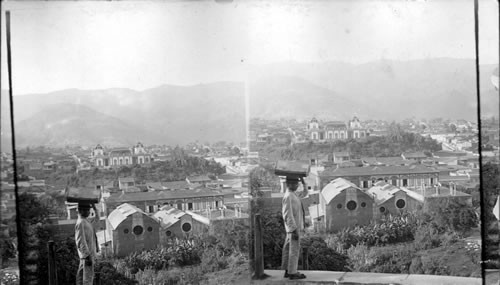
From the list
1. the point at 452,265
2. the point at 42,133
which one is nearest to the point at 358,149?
the point at 452,265

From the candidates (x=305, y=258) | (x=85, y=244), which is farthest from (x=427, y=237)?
(x=85, y=244)

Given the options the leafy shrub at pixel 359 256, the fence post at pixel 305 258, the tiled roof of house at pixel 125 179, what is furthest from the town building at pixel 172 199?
the leafy shrub at pixel 359 256

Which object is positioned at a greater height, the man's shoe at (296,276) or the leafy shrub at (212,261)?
the leafy shrub at (212,261)

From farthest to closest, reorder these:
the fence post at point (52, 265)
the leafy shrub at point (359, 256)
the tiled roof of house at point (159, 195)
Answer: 1. the leafy shrub at point (359, 256)
2. the tiled roof of house at point (159, 195)
3. the fence post at point (52, 265)

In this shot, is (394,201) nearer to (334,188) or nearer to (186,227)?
(334,188)

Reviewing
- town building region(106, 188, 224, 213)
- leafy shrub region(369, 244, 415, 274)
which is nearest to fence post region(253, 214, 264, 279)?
town building region(106, 188, 224, 213)

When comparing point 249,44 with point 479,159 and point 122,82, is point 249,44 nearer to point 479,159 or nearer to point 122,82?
point 122,82

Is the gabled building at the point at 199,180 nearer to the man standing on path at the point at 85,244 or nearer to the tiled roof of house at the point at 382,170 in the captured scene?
the man standing on path at the point at 85,244
